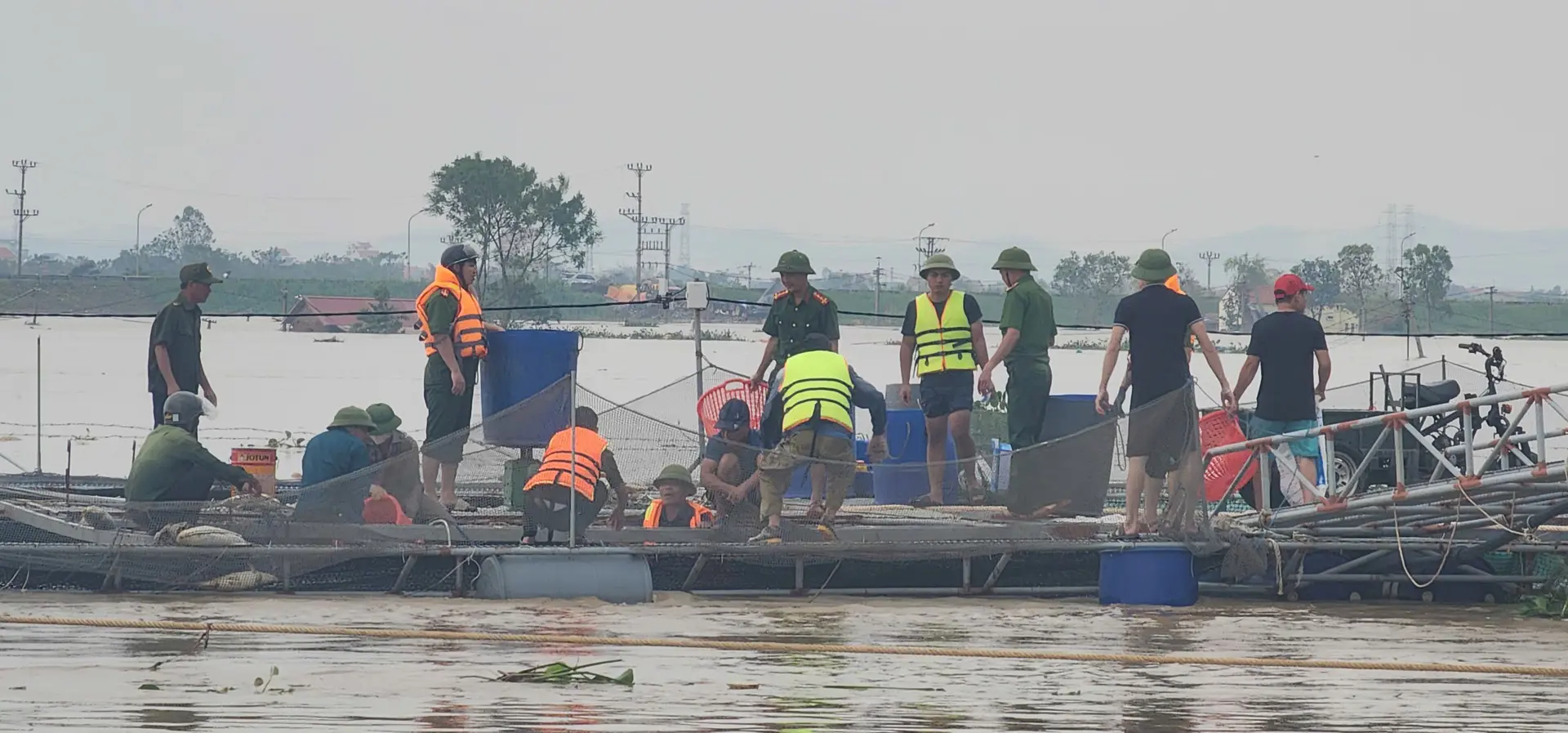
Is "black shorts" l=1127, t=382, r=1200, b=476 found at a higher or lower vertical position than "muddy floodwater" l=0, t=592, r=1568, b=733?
higher

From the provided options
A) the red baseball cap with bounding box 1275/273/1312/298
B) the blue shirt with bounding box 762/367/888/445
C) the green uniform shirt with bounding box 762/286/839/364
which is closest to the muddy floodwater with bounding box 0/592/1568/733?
the blue shirt with bounding box 762/367/888/445

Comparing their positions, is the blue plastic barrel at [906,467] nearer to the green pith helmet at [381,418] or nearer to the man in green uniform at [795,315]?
the man in green uniform at [795,315]

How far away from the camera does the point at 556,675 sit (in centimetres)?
835

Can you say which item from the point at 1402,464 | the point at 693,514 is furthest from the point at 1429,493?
the point at 693,514

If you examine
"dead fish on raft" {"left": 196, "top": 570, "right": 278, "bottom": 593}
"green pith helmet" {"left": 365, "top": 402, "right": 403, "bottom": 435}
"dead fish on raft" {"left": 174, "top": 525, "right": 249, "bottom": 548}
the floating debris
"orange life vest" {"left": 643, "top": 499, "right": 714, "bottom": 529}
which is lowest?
"dead fish on raft" {"left": 196, "top": 570, "right": 278, "bottom": 593}

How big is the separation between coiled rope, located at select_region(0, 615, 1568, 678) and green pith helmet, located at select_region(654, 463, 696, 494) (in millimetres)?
2307

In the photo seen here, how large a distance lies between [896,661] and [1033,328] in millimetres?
4354

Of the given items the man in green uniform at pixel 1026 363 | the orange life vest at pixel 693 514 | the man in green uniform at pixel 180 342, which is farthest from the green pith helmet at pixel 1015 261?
A: the man in green uniform at pixel 180 342

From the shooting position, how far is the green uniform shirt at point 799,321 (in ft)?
44.8

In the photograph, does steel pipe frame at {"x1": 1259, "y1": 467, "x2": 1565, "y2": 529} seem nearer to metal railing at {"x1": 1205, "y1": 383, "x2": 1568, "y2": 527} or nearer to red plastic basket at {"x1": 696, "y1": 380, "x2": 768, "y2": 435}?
metal railing at {"x1": 1205, "y1": 383, "x2": 1568, "y2": 527}

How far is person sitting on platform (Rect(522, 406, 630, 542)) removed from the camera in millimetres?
11828

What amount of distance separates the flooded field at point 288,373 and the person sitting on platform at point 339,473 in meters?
1.83

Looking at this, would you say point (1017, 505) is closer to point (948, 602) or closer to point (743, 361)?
point (948, 602)

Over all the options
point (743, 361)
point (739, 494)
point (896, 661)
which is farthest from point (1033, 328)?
point (743, 361)
